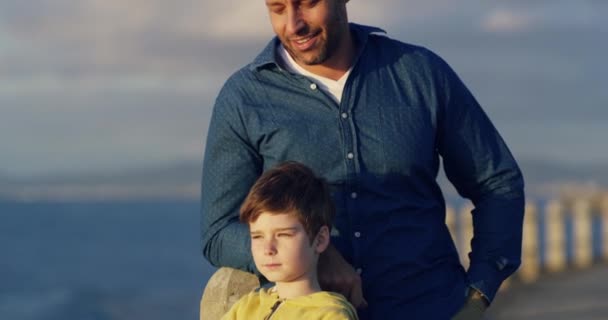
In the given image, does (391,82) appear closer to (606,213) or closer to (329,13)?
(329,13)

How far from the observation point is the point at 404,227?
5.04 metres

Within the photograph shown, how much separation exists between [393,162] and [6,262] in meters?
68.9

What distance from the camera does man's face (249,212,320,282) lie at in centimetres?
452

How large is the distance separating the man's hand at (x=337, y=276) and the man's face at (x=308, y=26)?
668 millimetres

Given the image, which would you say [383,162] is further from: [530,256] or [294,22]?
[530,256]

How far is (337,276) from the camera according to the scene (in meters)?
4.75

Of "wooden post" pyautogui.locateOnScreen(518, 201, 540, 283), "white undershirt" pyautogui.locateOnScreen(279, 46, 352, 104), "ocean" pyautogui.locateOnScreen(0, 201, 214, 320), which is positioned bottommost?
"ocean" pyautogui.locateOnScreen(0, 201, 214, 320)

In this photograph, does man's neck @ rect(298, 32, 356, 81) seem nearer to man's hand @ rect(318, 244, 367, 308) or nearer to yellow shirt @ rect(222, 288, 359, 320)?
man's hand @ rect(318, 244, 367, 308)

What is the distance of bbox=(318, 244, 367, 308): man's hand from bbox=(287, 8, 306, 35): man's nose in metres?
0.70

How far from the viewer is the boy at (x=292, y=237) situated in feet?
14.8

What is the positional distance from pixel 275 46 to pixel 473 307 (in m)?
1.08

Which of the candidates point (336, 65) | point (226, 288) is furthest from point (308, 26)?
point (226, 288)

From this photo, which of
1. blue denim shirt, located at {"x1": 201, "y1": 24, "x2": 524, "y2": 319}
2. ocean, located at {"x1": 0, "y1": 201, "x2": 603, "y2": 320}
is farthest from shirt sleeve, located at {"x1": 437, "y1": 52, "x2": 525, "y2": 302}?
ocean, located at {"x1": 0, "y1": 201, "x2": 603, "y2": 320}

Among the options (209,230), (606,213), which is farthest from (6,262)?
(209,230)
